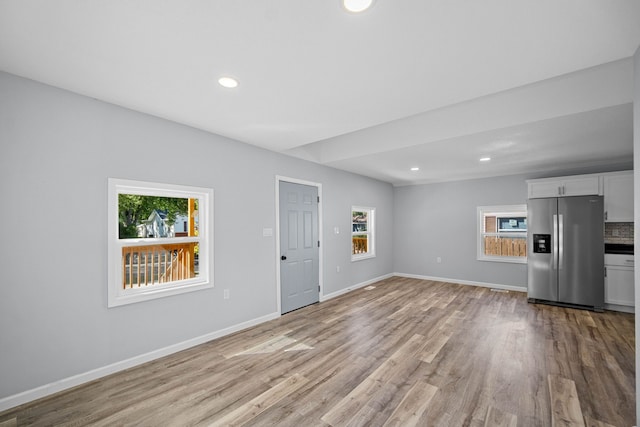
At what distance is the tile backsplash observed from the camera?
4668mm

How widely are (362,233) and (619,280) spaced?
424 cm

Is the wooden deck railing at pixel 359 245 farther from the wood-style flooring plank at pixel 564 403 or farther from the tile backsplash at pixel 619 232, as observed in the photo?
the tile backsplash at pixel 619 232

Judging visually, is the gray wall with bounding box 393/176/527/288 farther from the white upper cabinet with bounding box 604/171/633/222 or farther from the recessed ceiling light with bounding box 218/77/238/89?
the recessed ceiling light with bounding box 218/77/238/89

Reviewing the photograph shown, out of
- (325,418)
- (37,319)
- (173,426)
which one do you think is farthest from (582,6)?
(37,319)

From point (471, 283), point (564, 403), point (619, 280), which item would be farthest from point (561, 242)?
point (564, 403)

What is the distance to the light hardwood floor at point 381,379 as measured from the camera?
6.63 ft

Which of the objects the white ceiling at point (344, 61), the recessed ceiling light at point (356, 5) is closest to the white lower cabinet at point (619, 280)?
the white ceiling at point (344, 61)

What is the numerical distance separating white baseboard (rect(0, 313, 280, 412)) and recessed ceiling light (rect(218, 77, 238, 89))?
270cm

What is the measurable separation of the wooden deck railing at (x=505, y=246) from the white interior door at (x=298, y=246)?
3868mm

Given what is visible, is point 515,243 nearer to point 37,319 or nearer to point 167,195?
point 167,195

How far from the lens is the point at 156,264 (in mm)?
3059

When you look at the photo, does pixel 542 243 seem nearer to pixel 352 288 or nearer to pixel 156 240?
pixel 352 288

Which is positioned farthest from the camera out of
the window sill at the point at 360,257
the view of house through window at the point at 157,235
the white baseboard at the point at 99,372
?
the window sill at the point at 360,257

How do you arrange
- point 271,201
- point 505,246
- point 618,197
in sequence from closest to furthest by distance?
point 271,201
point 618,197
point 505,246
